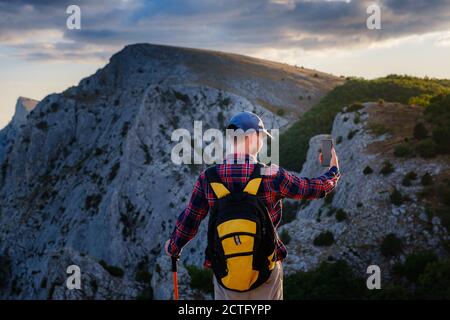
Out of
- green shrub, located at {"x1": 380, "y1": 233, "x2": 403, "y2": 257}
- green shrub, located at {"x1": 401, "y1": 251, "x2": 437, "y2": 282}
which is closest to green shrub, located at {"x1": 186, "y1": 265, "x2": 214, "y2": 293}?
green shrub, located at {"x1": 380, "y1": 233, "x2": 403, "y2": 257}

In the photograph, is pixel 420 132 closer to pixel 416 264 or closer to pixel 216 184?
pixel 416 264

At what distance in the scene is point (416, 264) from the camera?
52.2ft

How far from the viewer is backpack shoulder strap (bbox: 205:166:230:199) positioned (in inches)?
193

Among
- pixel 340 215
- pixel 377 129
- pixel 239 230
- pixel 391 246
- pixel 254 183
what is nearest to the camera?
Result: pixel 239 230

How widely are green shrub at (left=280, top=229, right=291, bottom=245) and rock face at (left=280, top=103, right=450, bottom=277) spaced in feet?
0.62

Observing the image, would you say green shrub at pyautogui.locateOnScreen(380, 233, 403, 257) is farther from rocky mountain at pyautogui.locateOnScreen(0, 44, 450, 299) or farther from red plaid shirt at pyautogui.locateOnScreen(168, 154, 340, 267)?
red plaid shirt at pyautogui.locateOnScreen(168, 154, 340, 267)

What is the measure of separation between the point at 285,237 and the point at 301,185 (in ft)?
54.9

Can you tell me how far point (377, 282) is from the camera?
1598 cm

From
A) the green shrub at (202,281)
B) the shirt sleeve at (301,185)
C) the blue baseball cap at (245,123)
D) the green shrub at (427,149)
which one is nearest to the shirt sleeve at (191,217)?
the blue baseball cap at (245,123)

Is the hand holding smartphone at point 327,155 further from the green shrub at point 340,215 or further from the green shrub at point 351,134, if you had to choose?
the green shrub at point 351,134

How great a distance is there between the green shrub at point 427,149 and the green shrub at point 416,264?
6.98 meters

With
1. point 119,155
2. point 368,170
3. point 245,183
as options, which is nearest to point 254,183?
point 245,183
